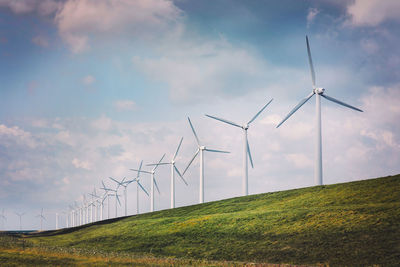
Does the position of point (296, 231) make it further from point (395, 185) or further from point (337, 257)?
point (395, 185)

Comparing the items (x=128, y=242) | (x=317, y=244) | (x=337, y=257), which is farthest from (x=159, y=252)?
(x=337, y=257)

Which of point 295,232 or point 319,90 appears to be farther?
point 319,90

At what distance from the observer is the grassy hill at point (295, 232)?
45.6m

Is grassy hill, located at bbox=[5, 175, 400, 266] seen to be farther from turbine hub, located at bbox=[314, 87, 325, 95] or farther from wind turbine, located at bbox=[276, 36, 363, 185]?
turbine hub, located at bbox=[314, 87, 325, 95]

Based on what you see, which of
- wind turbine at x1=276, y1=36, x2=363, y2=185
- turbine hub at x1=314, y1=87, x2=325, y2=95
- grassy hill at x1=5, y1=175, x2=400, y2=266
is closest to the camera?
grassy hill at x1=5, y1=175, x2=400, y2=266

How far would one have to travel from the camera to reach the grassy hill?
45.6 meters

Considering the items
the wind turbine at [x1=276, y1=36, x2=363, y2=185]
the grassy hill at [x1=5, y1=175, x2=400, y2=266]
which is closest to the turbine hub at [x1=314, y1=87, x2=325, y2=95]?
the wind turbine at [x1=276, y1=36, x2=363, y2=185]

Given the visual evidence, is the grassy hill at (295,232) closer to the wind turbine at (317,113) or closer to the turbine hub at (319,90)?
the wind turbine at (317,113)

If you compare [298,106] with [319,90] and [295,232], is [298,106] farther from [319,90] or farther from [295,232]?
[295,232]

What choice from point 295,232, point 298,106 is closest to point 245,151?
point 298,106

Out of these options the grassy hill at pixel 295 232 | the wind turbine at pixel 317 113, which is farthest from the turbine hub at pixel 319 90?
the grassy hill at pixel 295 232

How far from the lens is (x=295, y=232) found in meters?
56.5

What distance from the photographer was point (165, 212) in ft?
394

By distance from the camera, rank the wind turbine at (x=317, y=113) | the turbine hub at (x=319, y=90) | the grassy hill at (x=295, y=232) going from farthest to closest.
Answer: the turbine hub at (x=319, y=90) < the wind turbine at (x=317, y=113) < the grassy hill at (x=295, y=232)
